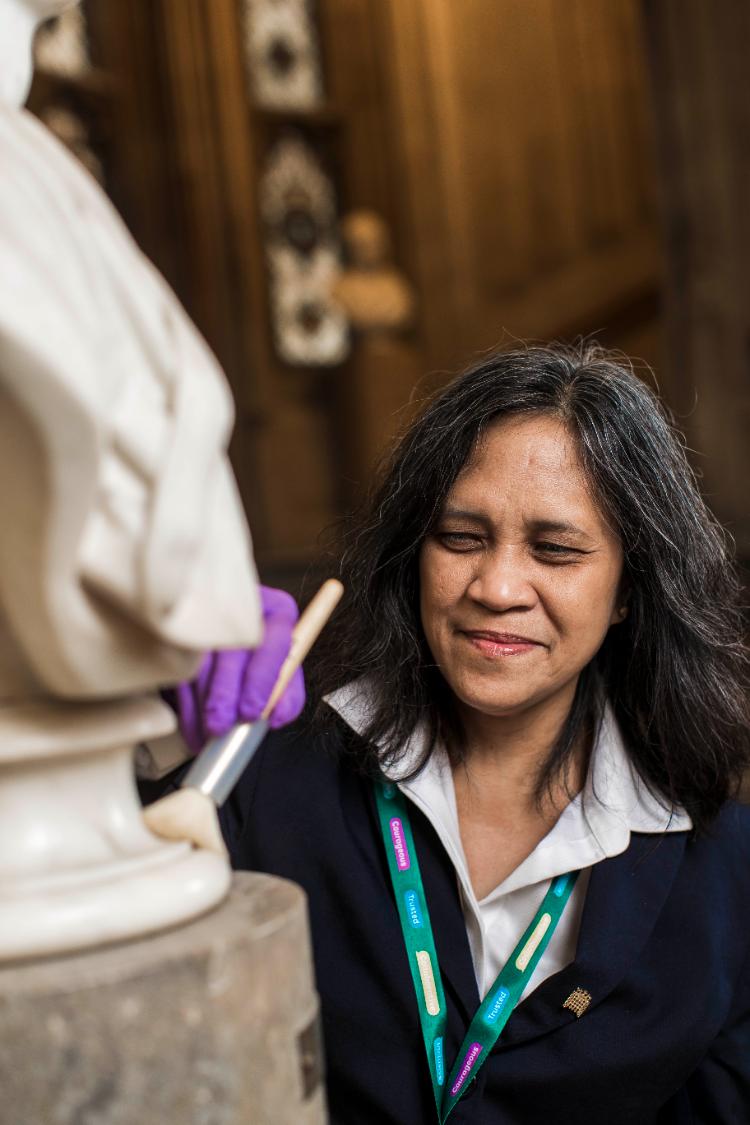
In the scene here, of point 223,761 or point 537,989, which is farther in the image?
point 537,989

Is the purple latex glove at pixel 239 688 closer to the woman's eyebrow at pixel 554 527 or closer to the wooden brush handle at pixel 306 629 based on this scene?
the wooden brush handle at pixel 306 629

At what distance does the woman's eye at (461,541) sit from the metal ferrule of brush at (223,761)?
2.07ft

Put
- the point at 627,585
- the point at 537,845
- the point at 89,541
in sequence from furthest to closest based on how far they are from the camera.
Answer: the point at 627,585, the point at 537,845, the point at 89,541

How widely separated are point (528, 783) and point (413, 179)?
609 centimetres

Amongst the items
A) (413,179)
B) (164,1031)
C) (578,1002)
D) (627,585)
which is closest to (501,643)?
(627,585)

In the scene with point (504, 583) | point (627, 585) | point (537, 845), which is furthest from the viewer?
point (627, 585)

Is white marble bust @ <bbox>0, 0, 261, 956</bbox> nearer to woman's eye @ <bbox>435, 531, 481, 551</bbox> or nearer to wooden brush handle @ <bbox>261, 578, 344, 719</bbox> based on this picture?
wooden brush handle @ <bbox>261, 578, 344, 719</bbox>

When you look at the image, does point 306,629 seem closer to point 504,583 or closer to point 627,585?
point 504,583

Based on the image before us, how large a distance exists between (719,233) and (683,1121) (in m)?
2.98

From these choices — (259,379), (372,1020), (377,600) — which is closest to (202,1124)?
(372,1020)

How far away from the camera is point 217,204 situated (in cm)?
704

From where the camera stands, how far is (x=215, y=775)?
3.43ft

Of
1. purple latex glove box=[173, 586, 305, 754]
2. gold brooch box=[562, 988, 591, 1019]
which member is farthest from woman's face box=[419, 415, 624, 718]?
purple latex glove box=[173, 586, 305, 754]

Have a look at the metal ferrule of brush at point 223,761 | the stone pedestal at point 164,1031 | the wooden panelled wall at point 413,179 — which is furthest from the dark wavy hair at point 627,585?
the wooden panelled wall at point 413,179
